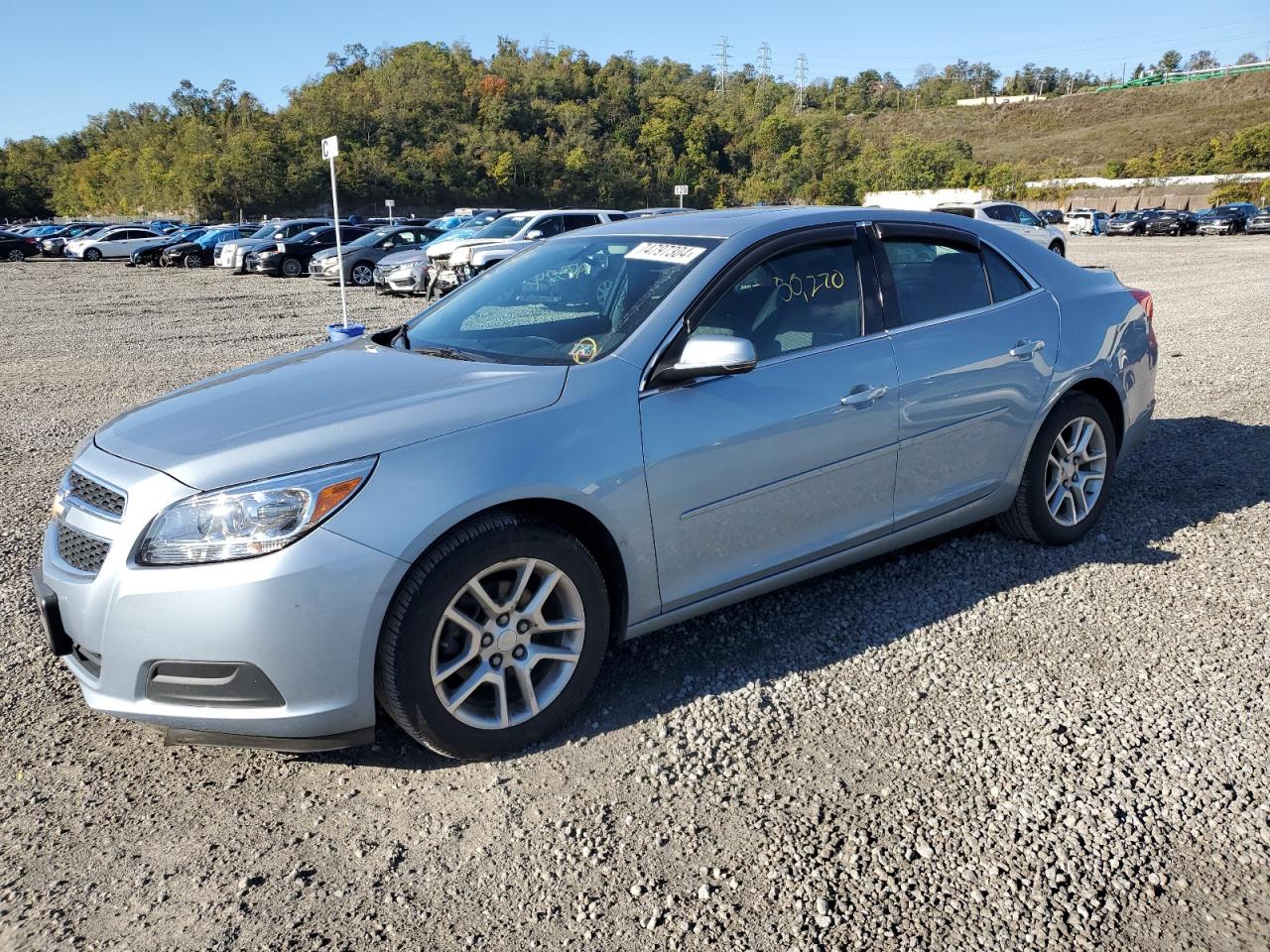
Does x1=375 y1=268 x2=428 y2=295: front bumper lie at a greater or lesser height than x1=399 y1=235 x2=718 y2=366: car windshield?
lesser

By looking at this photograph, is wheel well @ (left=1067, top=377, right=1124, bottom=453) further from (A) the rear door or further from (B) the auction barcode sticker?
(B) the auction barcode sticker

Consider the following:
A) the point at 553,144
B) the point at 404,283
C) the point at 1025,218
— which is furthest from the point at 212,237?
the point at 553,144

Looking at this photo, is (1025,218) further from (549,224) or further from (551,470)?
(551,470)

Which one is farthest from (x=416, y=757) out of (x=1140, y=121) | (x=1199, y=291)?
(x=1140, y=121)

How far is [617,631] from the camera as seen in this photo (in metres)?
3.24

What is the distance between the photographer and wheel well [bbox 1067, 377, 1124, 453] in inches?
179

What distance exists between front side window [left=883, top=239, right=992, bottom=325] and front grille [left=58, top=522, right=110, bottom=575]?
2997 millimetres

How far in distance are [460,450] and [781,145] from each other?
150636mm

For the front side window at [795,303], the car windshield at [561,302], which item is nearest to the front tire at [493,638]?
the car windshield at [561,302]

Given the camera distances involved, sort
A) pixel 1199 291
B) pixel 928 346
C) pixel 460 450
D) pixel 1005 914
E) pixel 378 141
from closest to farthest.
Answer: pixel 1005 914 → pixel 460 450 → pixel 928 346 → pixel 1199 291 → pixel 378 141

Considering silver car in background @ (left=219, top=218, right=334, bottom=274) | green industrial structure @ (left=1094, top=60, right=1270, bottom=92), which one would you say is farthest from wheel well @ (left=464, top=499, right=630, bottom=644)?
green industrial structure @ (left=1094, top=60, right=1270, bottom=92)

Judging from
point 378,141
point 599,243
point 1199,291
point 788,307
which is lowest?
point 1199,291

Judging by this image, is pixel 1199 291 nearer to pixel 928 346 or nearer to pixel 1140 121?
pixel 928 346

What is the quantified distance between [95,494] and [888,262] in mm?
3056
